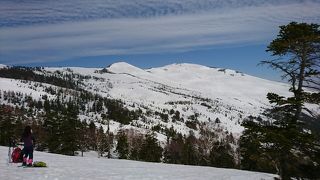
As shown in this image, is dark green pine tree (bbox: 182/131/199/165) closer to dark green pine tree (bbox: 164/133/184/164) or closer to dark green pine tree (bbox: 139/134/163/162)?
dark green pine tree (bbox: 164/133/184/164)

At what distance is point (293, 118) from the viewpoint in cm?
2412

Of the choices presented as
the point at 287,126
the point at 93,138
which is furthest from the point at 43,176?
the point at 93,138

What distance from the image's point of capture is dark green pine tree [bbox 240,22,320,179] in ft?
75.7

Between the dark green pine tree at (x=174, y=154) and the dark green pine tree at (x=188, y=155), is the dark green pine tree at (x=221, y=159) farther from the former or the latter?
the dark green pine tree at (x=174, y=154)

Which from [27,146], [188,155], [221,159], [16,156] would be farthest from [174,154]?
[27,146]

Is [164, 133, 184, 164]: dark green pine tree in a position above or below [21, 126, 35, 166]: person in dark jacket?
below

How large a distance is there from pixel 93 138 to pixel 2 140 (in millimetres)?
59360

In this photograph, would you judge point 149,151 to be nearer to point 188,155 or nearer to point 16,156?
point 188,155

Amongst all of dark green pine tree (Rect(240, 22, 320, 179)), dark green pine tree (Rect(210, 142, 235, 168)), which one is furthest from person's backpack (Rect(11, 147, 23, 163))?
dark green pine tree (Rect(210, 142, 235, 168))

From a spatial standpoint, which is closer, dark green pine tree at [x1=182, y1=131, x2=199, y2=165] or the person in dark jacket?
the person in dark jacket

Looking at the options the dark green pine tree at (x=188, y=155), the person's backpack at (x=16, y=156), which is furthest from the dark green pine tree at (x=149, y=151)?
the person's backpack at (x=16, y=156)

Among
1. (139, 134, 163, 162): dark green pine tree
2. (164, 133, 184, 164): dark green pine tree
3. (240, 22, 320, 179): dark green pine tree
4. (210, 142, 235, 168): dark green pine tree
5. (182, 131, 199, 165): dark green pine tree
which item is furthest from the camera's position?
(164, 133, 184, 164): dark green pine tree

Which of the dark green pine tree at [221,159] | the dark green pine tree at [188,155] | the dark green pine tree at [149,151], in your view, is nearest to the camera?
the dark green pine tree at [221,159]

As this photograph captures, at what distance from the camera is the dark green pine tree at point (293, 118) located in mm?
23062
